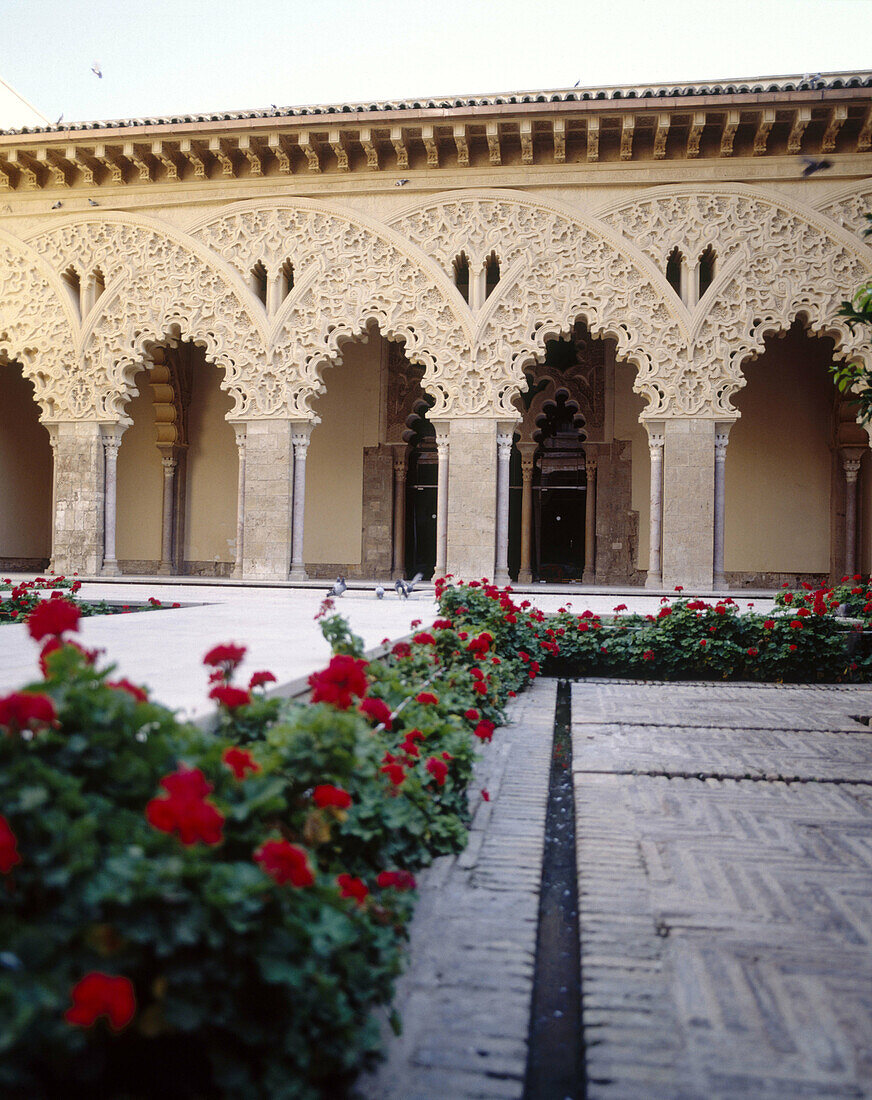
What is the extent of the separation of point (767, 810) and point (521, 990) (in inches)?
78.5

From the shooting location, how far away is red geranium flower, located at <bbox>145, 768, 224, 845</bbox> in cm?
121

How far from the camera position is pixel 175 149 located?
42.6ft

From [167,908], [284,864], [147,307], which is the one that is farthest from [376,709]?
[147,307]

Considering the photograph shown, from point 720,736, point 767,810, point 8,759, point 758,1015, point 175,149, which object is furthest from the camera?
point 175,149

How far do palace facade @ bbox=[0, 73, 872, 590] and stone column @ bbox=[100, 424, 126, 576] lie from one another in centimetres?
5

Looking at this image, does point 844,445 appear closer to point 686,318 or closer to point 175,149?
point 686,318

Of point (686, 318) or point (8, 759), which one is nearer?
point (8, 759)

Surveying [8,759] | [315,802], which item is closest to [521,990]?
[315,802]

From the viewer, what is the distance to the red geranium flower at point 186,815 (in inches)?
47.6

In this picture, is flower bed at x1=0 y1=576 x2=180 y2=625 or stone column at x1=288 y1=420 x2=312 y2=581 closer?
flower bed at x1=0 y1=576 x2=180 y2=625

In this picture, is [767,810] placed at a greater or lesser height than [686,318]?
lesser

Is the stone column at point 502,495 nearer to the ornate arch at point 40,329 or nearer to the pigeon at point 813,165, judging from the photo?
the pigeon at point 813,165

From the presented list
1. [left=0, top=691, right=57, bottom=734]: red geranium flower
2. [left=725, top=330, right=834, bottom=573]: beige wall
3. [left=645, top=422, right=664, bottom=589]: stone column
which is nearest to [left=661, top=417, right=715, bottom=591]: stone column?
A: [left=645, top=422, right=664, bottom=589]: stone column

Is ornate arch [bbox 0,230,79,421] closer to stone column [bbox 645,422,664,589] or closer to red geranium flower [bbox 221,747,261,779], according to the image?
stone column [bbox 645,422,664,589]
